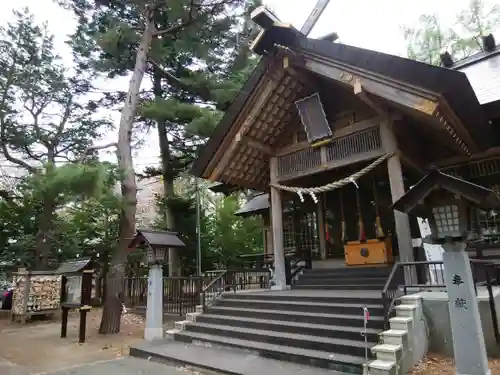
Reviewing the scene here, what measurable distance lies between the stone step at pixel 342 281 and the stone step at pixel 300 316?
208 cm

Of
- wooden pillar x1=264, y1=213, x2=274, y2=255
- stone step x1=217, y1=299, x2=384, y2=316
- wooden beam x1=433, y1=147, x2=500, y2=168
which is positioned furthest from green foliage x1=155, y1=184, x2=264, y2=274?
wooden beam x1=433, y1=147, x2=500, y2=168

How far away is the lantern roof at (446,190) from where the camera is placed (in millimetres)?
3625

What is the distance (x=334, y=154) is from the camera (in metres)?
8.18

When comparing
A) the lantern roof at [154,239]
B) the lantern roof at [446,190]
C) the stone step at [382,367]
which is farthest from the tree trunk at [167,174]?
the lantern roof at [446,190]

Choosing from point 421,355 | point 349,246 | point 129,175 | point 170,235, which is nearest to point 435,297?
point 421,355

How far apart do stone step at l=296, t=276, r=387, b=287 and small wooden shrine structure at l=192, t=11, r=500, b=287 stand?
0.79m

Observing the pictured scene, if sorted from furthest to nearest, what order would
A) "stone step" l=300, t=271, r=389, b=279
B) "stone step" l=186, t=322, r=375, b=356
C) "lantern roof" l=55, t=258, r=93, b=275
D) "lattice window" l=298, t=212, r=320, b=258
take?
"lattice window" l=298, t=212, r=320, b=258, "lantern roof" l=55, t=258, r=93, b=275, "stone step" l=300, t=271, r=389, b=279, "stone step" l=186, t=322, r=375, b=356

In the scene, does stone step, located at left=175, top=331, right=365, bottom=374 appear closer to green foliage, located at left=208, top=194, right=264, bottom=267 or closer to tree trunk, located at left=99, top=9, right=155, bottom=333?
tree trunk, located at left=99, top=9, right=155, bottom=333

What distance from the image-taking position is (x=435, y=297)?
17.4 feet

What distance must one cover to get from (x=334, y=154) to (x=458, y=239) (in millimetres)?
4596

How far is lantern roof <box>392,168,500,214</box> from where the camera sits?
3.62 meters

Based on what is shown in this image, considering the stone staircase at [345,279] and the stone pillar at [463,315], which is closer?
the stone pillar at [463,315]

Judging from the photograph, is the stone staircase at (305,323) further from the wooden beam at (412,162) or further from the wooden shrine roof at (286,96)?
the wooden shrine roof at (286,96)

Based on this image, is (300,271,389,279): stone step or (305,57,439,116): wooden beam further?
(300,271,389,279): stone step
